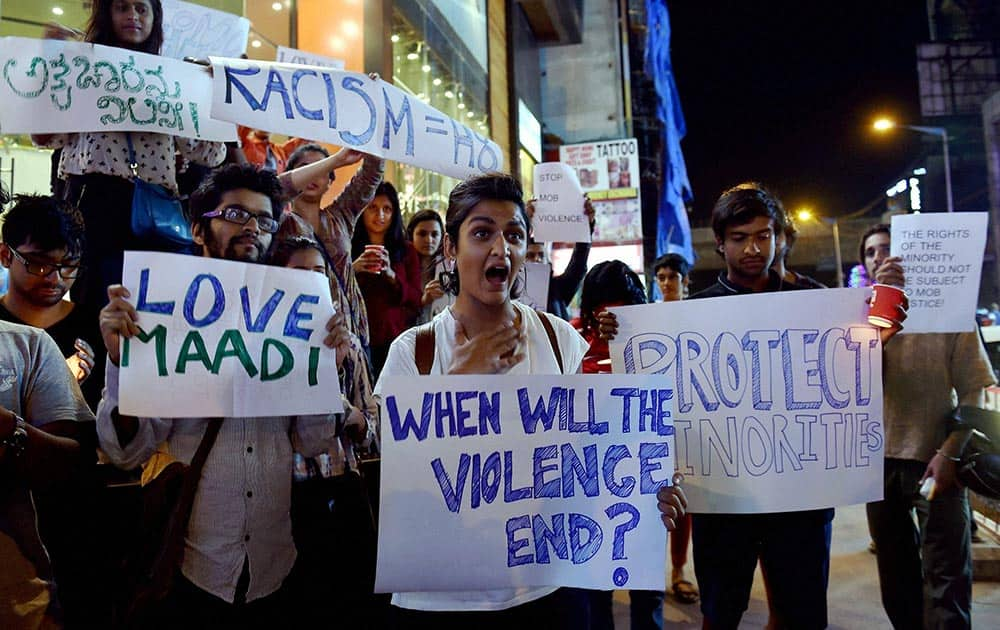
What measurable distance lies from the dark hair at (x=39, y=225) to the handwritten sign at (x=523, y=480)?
1413 millimetres

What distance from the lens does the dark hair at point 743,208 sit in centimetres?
272

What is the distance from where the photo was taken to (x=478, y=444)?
187 cm

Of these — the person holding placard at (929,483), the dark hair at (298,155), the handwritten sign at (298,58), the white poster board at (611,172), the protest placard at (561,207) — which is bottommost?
the person holding placard at (929,483)

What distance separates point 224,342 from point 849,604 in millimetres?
4514

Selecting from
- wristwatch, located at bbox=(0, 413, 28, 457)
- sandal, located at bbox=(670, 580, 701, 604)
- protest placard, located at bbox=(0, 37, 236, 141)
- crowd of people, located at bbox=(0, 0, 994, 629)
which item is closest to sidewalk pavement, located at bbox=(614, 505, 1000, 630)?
sandal, located at bbox=(670, 580, 701, 604)

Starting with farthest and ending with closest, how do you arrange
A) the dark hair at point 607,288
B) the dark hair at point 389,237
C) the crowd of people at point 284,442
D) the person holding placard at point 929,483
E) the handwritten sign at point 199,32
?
the dark hair at point 389,237, the handwritten sign at point 199,32, the dark hair at point 607,288, the person holding placard at point 929,483, the crowd of people at point 284,442

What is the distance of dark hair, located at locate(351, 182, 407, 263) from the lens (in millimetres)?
4324

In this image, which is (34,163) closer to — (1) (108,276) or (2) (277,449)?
(1) (108,276)

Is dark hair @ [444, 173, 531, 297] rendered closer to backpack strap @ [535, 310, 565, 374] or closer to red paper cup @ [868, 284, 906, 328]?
backpack strap @ [535, 310, 565, 374]

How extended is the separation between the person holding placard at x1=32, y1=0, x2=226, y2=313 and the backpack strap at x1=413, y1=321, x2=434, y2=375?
173 cm

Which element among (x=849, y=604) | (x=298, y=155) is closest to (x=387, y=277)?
(x=298, y=155)

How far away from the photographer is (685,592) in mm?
4594

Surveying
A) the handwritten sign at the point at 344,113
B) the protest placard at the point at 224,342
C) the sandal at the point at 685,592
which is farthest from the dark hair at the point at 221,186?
the sandal at the point at 685,592

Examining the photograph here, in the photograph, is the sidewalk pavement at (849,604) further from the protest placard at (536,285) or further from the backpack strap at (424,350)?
the backpack strap at (424,350)
